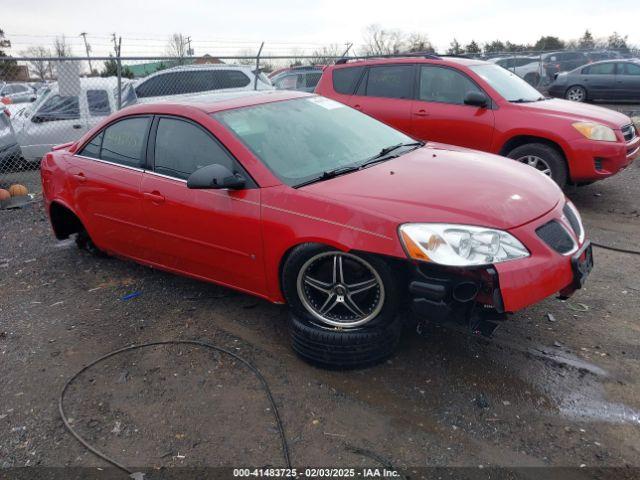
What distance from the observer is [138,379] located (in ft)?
11.4

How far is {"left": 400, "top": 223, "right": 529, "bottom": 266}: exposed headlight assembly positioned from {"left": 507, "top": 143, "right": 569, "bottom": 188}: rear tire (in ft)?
12.2

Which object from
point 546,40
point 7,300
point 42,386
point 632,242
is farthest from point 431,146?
point 546,40

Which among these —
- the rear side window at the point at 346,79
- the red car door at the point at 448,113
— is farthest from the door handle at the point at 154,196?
the rear side window at the point at 346,79

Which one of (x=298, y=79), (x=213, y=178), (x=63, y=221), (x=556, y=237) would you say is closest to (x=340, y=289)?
(x=213, y=178)

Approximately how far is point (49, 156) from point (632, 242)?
5.66 m

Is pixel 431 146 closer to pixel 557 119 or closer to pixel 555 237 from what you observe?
pixel 555 237

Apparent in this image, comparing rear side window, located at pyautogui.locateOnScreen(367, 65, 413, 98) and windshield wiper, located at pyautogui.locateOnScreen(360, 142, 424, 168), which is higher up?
rear side window, located at pyautogui.locateOnScreen(367, 65, 413, 98)

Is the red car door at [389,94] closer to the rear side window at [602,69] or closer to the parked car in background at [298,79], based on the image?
the parked car in background at [298,79]

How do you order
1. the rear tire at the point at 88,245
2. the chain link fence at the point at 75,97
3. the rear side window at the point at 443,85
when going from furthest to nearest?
the chain link fence at the point at 75,97 < the rear side window at the point at 443,85 < the rear tire at the point at 88,245

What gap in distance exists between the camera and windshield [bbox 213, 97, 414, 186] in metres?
3.74

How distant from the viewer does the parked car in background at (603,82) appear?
635 inches

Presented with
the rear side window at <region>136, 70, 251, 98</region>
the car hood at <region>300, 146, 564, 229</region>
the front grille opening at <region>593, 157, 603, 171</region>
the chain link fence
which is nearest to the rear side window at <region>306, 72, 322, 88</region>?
the chain link fence

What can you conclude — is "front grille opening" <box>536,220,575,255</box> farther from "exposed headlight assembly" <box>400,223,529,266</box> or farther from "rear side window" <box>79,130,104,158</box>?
"rear side window" <box>79,130,104,158</box>

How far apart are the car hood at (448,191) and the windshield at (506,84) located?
3.27m
